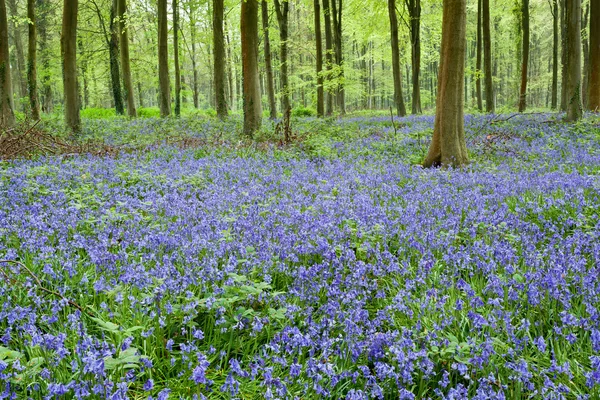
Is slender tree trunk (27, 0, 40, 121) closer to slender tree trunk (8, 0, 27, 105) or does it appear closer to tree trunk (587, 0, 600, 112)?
slender tree trunk (8, 0, 27, 105)

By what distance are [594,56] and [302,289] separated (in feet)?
57.4

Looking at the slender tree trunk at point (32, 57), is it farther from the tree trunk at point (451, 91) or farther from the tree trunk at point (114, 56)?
the tree trunk at point (451, 91)

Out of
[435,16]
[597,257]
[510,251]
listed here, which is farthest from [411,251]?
[435,16]

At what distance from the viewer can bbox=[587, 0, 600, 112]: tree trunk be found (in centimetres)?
1515

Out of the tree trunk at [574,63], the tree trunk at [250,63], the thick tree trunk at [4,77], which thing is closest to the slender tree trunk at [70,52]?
the thick tree trunk at [4,77]

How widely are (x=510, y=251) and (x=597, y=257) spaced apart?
0.64 meters

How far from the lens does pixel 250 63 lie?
1291cm

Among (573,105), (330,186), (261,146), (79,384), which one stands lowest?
(79,384)

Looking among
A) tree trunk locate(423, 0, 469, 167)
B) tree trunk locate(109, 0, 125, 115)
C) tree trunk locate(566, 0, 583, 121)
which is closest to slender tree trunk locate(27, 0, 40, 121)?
tree trunk locate(109, 0, 125, 115)

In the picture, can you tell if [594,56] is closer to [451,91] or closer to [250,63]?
[451,91]

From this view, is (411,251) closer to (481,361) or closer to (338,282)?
(338,282)

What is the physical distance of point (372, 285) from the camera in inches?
124

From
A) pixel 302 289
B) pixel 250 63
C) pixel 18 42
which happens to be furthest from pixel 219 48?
pixel 18 42

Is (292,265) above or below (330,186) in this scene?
below
